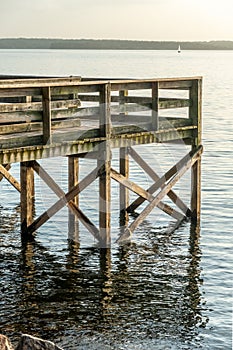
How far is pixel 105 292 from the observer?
15758mm

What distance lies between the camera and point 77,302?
595 inches

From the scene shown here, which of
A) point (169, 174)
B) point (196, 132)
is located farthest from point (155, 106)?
point (169, 174)

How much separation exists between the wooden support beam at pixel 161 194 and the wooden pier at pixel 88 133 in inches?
1.1

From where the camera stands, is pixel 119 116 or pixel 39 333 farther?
pixel 119 116

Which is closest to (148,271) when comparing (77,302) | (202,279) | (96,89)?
(202,279)

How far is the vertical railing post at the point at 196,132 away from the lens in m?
20.0

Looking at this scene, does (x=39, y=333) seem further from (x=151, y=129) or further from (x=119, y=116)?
(x=119, y=116)

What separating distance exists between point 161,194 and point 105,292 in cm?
422

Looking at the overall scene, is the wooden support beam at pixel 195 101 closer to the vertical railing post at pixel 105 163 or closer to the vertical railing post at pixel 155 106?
the vertical railing post at pixel 155 106

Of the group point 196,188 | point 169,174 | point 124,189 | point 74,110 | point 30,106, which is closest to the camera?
point 30,106

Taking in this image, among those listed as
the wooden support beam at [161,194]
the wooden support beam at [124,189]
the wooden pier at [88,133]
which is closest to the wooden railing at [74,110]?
the wooden pier at [88,133]

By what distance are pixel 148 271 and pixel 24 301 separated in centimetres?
297

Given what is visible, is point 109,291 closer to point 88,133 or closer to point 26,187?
point 88,133

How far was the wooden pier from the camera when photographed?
15.6m
